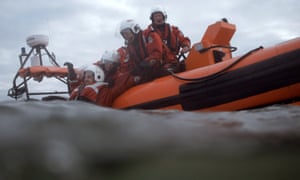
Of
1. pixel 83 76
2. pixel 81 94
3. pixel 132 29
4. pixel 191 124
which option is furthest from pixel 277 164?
pixel 83 76

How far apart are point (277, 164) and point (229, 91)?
1.96 metres

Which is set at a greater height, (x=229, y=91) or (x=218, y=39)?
(x=218, y=39)

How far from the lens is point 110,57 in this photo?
4.73m

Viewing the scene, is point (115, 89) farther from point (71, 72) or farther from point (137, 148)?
point (137, 148)

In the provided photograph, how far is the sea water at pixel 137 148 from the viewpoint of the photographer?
923 millimetres

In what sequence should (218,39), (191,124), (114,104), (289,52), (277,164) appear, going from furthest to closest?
(218,39), (114,104), (289,52), (191,124), (277,164)

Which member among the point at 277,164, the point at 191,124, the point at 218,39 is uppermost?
the point at 218,39

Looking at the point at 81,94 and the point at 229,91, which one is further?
the point at 81,94

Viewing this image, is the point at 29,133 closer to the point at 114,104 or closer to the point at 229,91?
the point at 229,91

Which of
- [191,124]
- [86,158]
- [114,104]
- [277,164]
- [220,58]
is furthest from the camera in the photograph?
[220,58]

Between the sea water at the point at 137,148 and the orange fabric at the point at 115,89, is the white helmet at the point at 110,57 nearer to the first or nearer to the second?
the orange fabric at the point at 115,89

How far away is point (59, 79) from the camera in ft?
21.4

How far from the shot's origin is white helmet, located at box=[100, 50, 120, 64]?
A: 469 centimetres

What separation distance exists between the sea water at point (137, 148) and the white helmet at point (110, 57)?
11.2 feet
